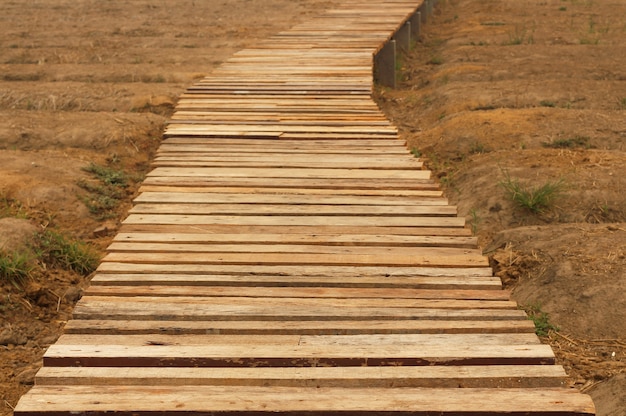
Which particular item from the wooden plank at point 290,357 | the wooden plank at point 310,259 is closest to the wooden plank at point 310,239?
the wooden plank at point 310,259

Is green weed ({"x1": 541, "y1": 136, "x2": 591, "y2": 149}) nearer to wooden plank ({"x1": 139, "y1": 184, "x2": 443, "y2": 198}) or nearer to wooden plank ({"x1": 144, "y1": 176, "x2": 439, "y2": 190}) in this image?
wooden plank ({"x1": 144, "y1": 176, "x2": 439, "y2": 190})

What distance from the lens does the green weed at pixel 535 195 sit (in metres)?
6.04

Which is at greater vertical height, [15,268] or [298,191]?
[298,191]

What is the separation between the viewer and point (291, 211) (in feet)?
16.7

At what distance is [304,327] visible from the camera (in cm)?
373

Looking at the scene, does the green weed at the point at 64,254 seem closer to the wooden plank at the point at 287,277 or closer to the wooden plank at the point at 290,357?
the wooden plank at the point at 287,277

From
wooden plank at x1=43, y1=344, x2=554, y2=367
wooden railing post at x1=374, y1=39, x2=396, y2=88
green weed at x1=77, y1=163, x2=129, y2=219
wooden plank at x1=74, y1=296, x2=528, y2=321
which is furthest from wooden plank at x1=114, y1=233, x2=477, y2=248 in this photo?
wooden railing post at x1=374, y1=39, x2=396, y2=88

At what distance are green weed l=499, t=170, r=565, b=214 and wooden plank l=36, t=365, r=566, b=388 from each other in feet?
9.12

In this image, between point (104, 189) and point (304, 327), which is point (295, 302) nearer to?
point (304, 327)

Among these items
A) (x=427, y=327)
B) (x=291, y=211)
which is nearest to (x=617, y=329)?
(x=427, y=327)

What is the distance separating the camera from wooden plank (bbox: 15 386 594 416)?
3127 mm

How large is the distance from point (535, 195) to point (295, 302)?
2.64 metres

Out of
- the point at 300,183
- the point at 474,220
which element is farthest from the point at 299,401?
the point at 474,220

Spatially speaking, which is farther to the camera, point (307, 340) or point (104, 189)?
point (104, 189)
